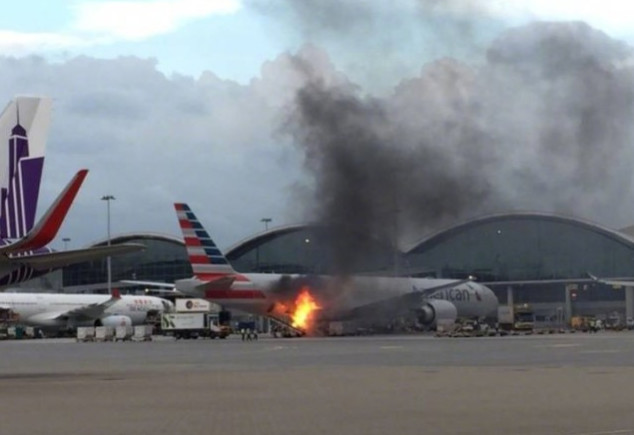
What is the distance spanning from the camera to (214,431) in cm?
2023

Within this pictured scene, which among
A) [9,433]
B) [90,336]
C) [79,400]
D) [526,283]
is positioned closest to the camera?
[9,433]

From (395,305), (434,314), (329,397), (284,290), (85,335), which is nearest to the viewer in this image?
(329,397)

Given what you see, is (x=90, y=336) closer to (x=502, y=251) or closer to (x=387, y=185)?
(x=387, y=185)

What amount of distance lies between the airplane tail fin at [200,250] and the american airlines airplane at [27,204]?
57173mm

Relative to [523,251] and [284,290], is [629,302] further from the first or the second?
[284,290]

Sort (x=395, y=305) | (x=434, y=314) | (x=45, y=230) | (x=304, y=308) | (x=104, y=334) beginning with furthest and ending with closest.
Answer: (x=434, y=314)
(x=104, y=334)
(x=395, y=305)
(x=304, y=308)
(x=45, y=230)

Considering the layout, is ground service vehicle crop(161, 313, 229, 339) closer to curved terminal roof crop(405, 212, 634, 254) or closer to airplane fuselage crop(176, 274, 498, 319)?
airplane fuselage crop(176, 274, 498, 319)

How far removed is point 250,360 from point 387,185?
39.0m

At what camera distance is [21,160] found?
3447 cm

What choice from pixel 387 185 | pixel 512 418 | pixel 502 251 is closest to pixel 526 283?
pixel 502 251

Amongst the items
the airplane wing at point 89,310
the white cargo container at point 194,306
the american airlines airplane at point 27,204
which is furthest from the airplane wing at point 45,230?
the airplane wing at point 89,310

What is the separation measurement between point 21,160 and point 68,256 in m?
3.85

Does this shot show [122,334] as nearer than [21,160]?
No

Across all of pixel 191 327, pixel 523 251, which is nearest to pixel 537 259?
pixel 523 251
